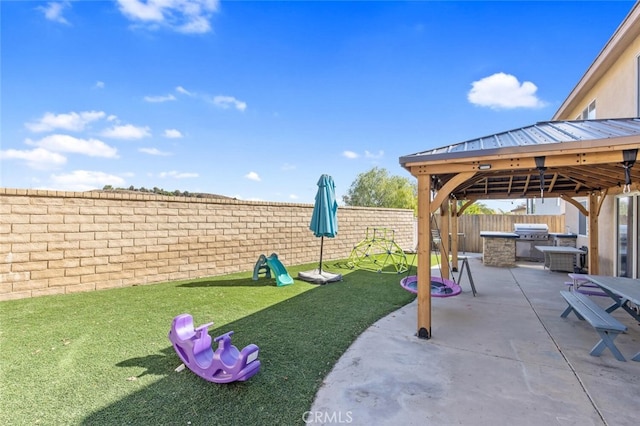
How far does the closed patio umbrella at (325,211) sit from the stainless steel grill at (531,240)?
27.3ft

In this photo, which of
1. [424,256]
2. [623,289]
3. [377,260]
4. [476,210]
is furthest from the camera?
[476,210]

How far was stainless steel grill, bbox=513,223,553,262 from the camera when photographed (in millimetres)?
11594

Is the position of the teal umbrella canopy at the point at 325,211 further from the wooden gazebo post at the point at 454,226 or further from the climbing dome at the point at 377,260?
the wooden gazebo post at the point at 454,226

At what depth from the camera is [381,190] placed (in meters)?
31.0

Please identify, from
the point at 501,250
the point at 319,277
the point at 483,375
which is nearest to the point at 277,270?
the point at 319,277

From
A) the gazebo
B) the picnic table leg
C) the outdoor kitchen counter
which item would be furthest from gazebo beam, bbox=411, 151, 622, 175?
the outdoor kitchen counter

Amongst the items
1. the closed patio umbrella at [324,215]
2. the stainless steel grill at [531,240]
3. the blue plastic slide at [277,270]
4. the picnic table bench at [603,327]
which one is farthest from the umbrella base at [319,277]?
the stainless steel grill at [531,240]

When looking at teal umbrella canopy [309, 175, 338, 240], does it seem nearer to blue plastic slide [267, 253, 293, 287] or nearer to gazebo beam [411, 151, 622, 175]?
blue plastic slide [267, 253, 293, 287]

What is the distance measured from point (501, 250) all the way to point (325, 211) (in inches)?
266

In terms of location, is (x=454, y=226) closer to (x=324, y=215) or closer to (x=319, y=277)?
(x=324, y=215)

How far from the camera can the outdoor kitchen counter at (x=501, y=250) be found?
10.3 m

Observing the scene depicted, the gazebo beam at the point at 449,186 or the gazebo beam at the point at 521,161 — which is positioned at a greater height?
the gazebo beam at the point at 521,161

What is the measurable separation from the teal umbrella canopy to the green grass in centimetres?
172

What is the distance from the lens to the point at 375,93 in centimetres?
1405
